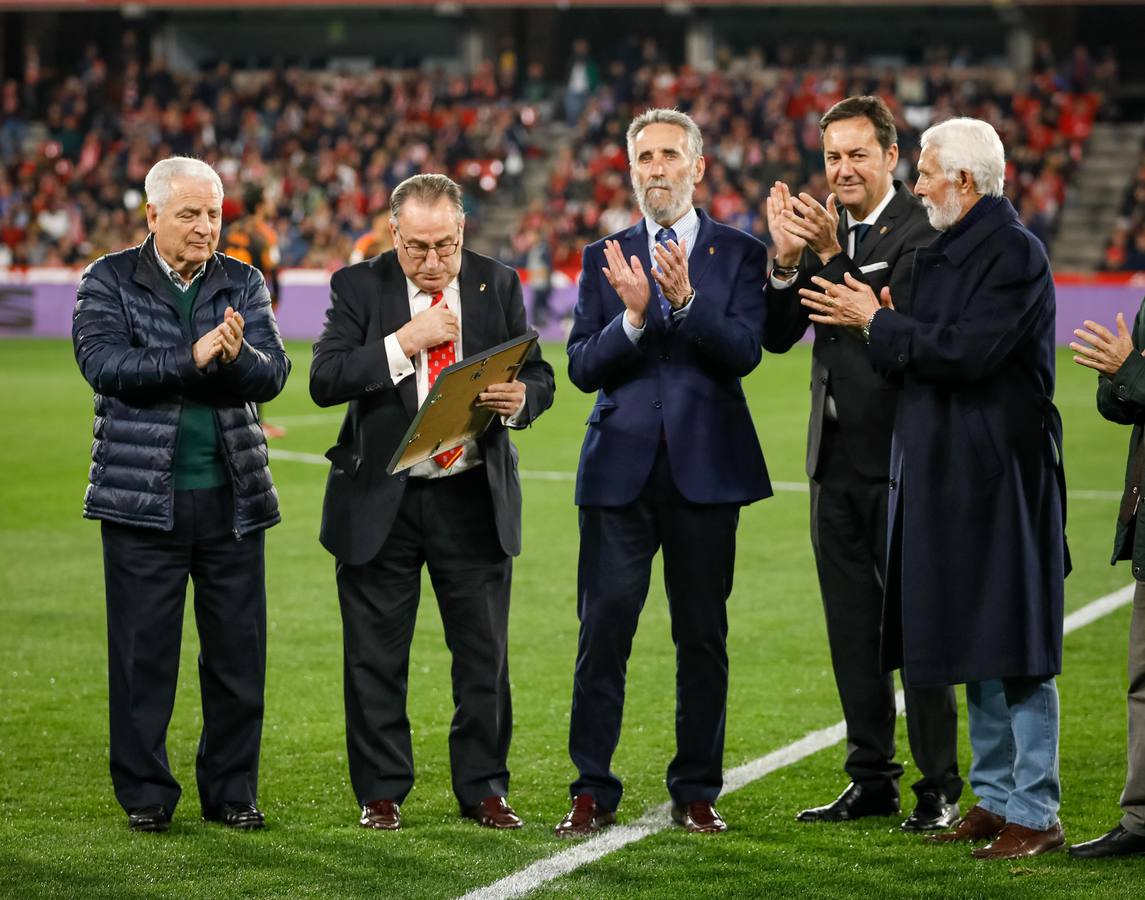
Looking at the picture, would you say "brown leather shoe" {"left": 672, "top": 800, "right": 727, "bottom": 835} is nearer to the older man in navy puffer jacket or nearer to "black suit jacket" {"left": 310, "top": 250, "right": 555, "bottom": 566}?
"black suit jacket" {"left": 310, "top": 250, "right": 555, "bottom": 566}

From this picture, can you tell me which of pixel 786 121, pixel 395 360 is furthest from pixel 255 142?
pixel 395 360

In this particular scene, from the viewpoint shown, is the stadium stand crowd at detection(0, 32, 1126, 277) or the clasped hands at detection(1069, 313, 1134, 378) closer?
the clasped hands at detection(1069, 313, 1134, 378)

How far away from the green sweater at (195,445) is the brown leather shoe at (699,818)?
5.69ft

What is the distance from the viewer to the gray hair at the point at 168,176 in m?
4.96

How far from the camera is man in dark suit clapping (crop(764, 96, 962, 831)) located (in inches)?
199

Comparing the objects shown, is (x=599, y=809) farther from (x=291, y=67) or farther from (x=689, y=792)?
(x=291, y=67)

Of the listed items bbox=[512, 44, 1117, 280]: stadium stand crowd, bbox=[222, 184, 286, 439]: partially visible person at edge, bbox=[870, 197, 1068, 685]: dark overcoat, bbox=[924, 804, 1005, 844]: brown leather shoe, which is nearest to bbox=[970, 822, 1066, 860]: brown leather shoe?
bbox=[924, 804, 1005, 844]: brown leather shoe

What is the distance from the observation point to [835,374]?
519 centimetres

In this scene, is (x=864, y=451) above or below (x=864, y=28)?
below

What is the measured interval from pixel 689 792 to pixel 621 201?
2514 cm

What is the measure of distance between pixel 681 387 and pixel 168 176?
64.9 inches

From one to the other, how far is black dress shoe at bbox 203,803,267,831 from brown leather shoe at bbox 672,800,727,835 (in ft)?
4.20

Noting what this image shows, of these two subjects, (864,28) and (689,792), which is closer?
(689,792)

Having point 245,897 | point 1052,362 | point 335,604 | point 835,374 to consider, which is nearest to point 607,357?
point 835,374
